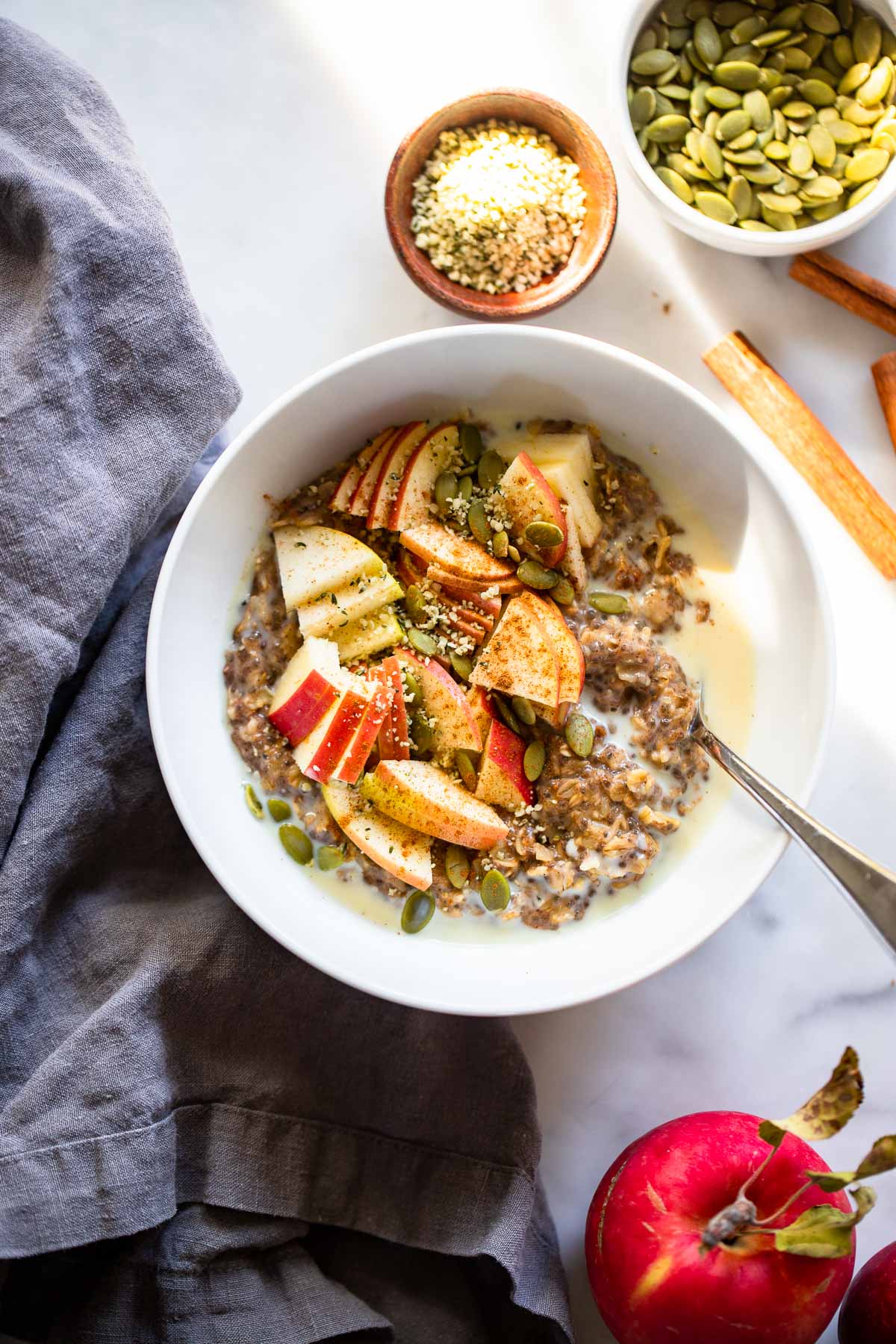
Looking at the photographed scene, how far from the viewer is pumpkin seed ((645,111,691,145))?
1380 mm

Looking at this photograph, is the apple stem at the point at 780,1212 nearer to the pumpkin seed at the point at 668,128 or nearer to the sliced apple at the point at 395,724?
the sliced apple at the point at 395,724

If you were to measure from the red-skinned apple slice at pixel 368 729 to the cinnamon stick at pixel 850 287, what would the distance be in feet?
2.56

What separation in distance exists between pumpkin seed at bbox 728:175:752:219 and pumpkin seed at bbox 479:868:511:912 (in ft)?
2.90

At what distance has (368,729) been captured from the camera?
1.27 m

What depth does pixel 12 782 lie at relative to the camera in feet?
4.05

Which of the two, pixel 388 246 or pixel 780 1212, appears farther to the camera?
pixel 388 246

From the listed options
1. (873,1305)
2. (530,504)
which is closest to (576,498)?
(530,504)

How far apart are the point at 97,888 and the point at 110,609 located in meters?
0.35

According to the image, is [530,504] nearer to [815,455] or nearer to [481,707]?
[481,707]

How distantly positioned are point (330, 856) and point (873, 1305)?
0.83 meters

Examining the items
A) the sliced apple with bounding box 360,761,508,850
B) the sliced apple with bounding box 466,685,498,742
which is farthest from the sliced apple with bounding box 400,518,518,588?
the sliced apple with bounding box 360,761,508,850

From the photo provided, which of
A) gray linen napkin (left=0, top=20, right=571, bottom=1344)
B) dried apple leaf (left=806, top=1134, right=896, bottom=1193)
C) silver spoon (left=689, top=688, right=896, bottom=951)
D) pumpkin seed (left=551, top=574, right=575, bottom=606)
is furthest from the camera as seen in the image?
pumpkin seed (left=551, top=574, right=575, bottom=606)

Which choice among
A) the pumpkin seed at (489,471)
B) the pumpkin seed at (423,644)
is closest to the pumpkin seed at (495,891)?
the pumpkin seed at (423,644)

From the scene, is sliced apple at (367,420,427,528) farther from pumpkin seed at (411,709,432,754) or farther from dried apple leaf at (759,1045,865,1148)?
dried apple leaf at (759,1045,865,1148)
